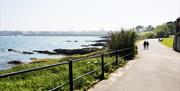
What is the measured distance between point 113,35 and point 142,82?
15.0m

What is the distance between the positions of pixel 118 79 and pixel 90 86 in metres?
2.36

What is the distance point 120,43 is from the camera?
26.8m

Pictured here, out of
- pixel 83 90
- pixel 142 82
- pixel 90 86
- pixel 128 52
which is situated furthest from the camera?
pixel 128 52

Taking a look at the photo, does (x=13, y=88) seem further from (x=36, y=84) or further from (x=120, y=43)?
(x=120, y=43)

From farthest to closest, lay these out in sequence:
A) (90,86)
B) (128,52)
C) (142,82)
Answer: (128,52), (142,82), (90,86)

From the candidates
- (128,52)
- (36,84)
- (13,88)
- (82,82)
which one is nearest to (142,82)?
(82,82)

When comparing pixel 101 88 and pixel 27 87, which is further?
pixel 27 87

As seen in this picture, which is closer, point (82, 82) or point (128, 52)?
point (82, 82)

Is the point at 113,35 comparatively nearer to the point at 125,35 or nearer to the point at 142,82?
the point at 125,35

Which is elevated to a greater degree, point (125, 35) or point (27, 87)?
point (125, 35)

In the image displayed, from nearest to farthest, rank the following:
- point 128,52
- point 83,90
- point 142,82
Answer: point 83,90
point 142,82
point 128,52

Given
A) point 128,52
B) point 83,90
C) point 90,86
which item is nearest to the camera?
point 83,90

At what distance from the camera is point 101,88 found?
34.2 feet

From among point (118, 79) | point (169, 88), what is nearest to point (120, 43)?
point (118, 79)
